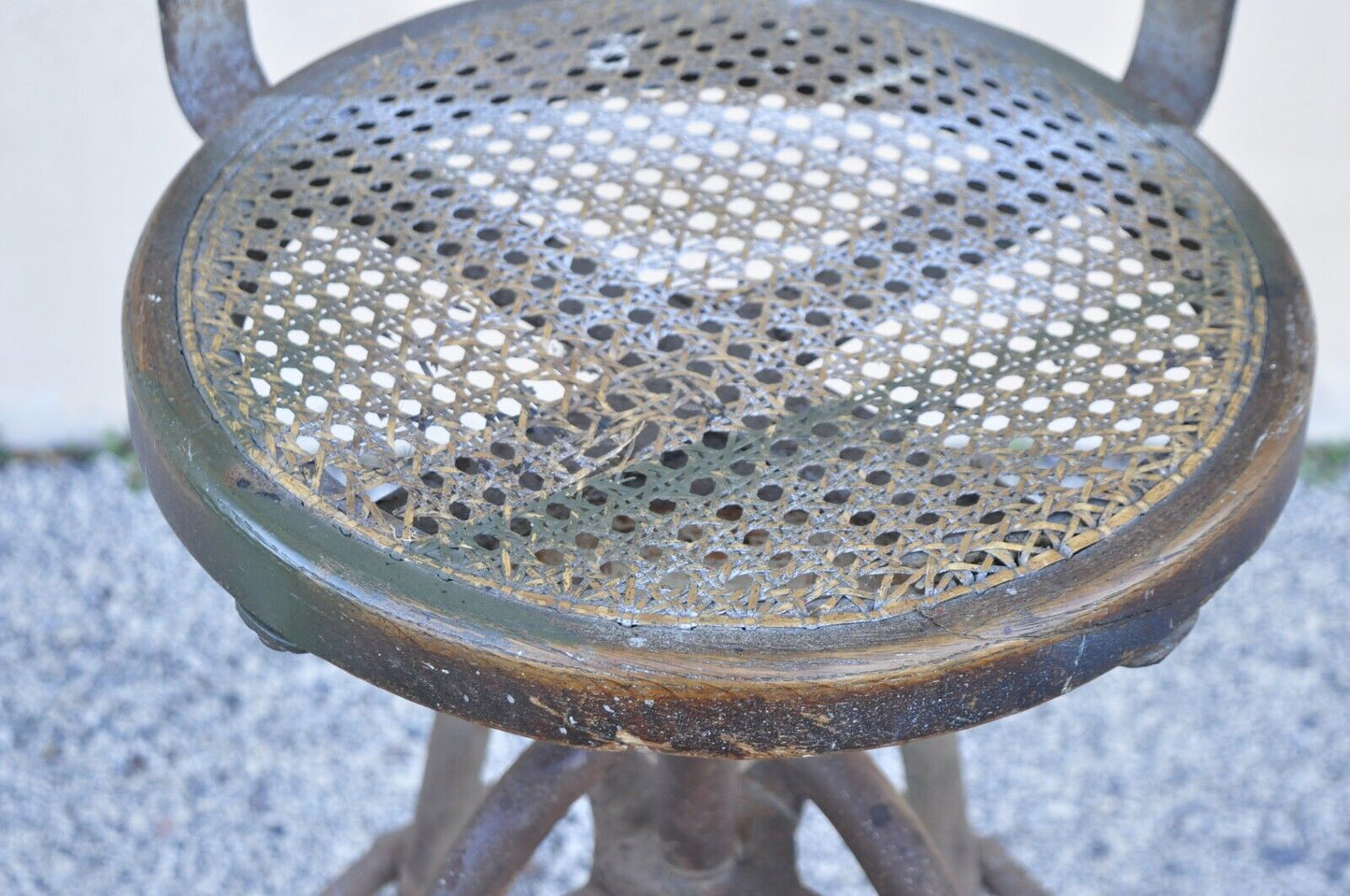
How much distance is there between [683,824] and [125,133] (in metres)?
1.25

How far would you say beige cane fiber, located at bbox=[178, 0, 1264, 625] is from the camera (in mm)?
643

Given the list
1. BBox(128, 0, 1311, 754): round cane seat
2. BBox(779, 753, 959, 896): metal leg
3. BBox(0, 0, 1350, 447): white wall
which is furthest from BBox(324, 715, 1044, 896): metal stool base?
BBox(0, 0, 1350, 447): white wall

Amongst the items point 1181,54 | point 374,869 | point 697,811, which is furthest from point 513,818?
point 1181,54

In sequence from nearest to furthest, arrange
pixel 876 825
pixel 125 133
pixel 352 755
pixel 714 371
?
pixel 714 371
pixel 876 825
pixel 352 755
pixel 125 133

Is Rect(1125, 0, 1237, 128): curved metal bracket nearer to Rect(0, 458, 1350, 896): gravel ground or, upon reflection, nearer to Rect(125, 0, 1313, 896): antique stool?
Rect(125, 0, 1313, 896): antique stool

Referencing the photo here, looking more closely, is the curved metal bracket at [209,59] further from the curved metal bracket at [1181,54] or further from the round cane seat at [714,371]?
the curved metal bracket at [1181,54]

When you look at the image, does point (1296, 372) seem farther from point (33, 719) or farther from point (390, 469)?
point (33, 719)

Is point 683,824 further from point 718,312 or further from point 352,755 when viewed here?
point 352,755

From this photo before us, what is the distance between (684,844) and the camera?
3.35ft

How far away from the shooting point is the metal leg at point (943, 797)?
1.07 metres

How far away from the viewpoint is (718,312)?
2.54 feet

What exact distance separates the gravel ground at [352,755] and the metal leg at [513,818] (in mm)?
633

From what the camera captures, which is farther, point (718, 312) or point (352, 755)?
point (352, 755)

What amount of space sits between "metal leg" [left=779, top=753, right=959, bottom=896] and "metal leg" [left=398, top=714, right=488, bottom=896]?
294mm
